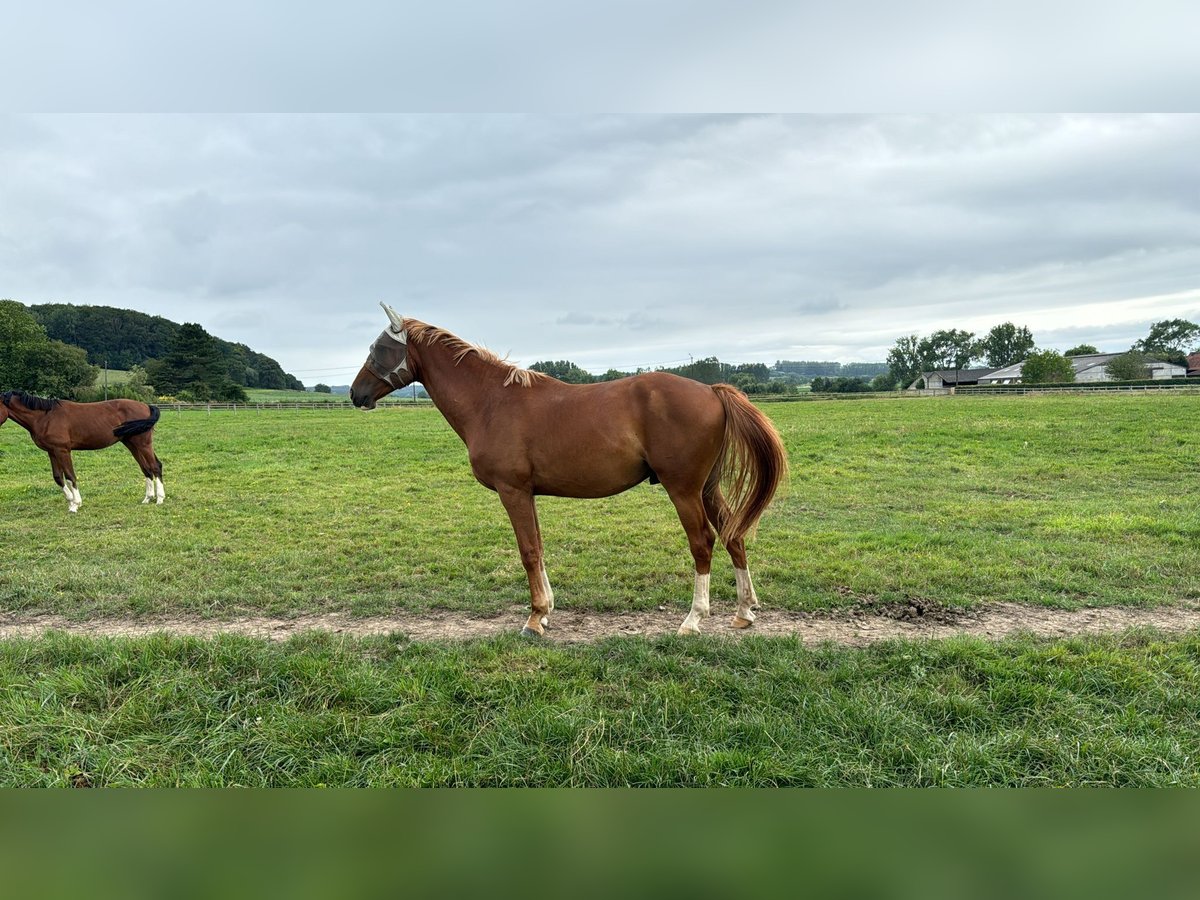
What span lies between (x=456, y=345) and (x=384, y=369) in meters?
0.59

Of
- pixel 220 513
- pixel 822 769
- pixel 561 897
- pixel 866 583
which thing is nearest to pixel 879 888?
pixel 561 897

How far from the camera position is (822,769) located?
238 centimetres

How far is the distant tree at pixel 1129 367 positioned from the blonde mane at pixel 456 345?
1779 cm

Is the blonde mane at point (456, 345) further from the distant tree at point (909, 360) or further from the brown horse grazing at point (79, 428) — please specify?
the distant tree at point (909, 360)

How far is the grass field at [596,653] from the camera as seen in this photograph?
2482mm

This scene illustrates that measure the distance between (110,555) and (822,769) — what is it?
773 centimetres

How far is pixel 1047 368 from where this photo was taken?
2766cm

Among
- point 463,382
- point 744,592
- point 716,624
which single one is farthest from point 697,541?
point 463,382

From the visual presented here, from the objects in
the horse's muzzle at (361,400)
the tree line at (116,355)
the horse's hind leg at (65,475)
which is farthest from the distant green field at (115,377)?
the horse's muzzle at (361,400)

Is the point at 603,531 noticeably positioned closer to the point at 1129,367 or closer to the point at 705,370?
the point at 705,370

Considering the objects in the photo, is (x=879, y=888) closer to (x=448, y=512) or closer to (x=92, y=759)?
(x=92, y=759)

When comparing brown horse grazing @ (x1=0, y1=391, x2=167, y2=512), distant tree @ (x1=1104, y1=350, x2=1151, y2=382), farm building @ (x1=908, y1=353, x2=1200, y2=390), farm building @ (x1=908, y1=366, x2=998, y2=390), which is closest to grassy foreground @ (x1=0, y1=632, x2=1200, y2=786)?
brown horse grazing @ (x1=0, y1=391, x2=167, y2=512)

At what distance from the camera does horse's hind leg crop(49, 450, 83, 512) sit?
9109mm

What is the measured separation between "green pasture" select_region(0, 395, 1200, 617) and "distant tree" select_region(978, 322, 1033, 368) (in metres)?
16.7
